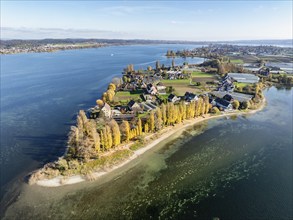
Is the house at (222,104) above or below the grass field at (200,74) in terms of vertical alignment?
below

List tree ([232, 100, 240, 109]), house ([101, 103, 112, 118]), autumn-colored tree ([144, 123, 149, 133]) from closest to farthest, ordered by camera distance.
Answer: autumn-colored tree ([144, 123, 149, 133])
house ([101, 103, 112, 118])
tree ([232, 100, 240, 109])

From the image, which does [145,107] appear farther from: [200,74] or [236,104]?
[200,74]

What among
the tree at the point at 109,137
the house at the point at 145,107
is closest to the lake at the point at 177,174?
the tree at the point at 109,137

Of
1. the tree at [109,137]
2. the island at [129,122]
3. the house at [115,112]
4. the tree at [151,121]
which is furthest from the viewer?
the house at [115,112]

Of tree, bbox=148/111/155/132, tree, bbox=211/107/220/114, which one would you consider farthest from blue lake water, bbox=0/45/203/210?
tree, bbox=211/107/220/114

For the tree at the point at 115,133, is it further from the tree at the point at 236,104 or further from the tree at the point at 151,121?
the tree at the point at 236,104

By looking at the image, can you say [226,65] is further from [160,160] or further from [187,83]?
[160,160]

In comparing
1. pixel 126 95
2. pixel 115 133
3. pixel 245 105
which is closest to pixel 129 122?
pixel 115 133

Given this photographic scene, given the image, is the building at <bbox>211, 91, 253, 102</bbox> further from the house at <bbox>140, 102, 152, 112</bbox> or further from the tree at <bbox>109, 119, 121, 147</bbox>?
the tree at <bbox>109, 119, 121, 147</bbox>
